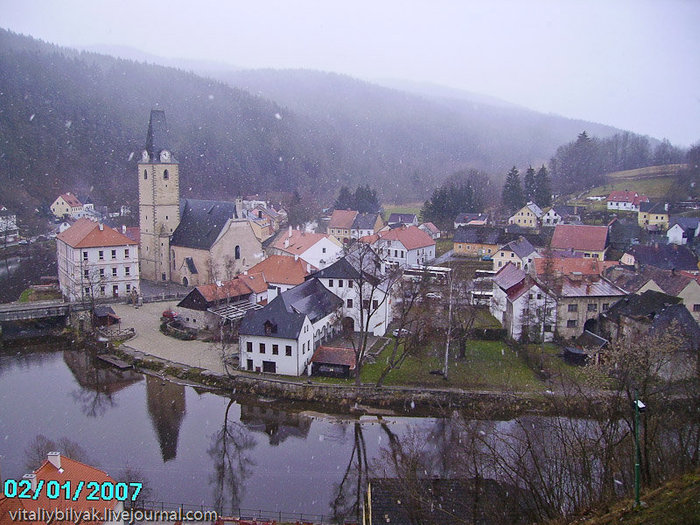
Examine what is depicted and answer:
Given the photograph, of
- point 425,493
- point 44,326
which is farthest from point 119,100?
point 425,493

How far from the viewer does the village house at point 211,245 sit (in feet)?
115

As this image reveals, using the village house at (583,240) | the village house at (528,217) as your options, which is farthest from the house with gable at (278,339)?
the village house at (528,217)

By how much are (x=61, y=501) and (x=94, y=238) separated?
77.0 feet

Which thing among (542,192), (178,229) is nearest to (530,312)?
(178,229)

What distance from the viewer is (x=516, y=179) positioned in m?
55.6

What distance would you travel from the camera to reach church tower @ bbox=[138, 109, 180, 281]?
37.1 m

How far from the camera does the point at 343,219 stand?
54.6 m

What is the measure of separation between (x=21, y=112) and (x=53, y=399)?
77.7 metres

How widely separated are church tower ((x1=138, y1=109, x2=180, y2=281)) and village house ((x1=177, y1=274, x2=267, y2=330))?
10.6 m

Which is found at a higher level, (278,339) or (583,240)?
(583,240)

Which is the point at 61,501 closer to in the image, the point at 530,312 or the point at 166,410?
the point at 166,410

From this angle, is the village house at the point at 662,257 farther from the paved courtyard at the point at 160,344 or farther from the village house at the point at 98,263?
the village house at the point at 98,263

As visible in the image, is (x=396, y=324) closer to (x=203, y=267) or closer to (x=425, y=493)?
(x=203, y=267)

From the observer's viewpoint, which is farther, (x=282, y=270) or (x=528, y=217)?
(x=528, y=217)
